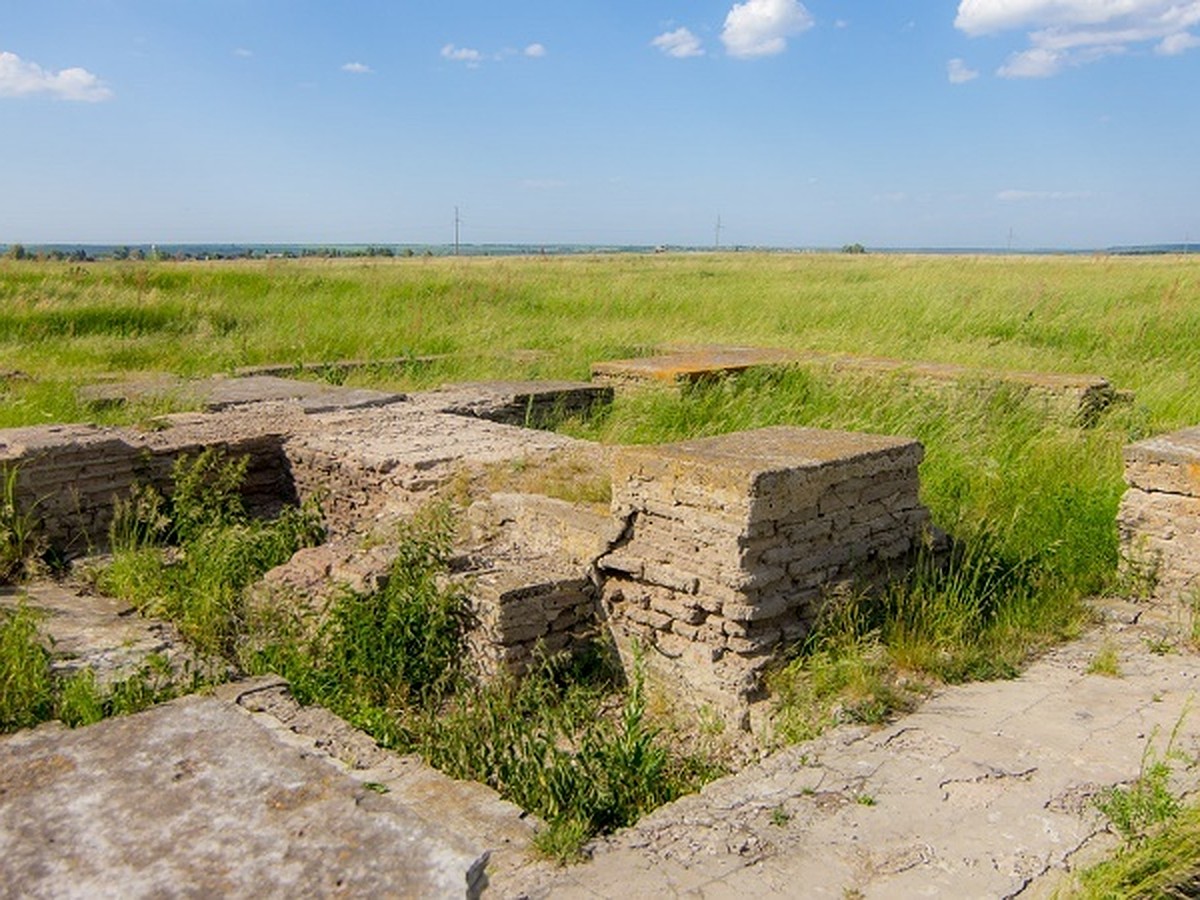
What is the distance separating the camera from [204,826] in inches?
59.6

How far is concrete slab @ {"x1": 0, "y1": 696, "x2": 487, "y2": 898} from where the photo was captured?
1391mm

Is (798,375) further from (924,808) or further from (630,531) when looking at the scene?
(924,808)

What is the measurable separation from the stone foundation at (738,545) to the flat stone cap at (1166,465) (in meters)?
1.14

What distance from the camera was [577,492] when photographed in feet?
17.3

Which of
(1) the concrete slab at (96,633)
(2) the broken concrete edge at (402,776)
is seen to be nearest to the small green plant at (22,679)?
(1) the concrete slab at (96,633)

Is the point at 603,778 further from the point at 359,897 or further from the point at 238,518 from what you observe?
the point at 238,518

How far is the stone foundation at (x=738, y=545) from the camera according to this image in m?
4.00

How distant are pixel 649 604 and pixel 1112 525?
106 inches

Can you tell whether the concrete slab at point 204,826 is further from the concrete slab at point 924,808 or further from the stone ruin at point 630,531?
the stone ruin at point 630,531

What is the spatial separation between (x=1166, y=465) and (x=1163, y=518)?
0.80ft

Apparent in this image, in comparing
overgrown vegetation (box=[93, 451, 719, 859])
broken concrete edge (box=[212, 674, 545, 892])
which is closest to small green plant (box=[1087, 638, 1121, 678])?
overgrown vegetation (box=[93, 451, 719, 859])

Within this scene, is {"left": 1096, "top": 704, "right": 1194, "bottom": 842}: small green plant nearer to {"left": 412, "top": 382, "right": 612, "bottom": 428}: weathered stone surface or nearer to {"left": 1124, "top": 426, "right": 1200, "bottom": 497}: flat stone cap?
{"left": 1124, "top": 426, "right": 1200, "bottom": 497}: flat stone cap

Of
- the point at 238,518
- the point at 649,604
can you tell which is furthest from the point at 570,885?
the point at 238,518

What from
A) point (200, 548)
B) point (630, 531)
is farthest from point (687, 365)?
point (630, 531)
